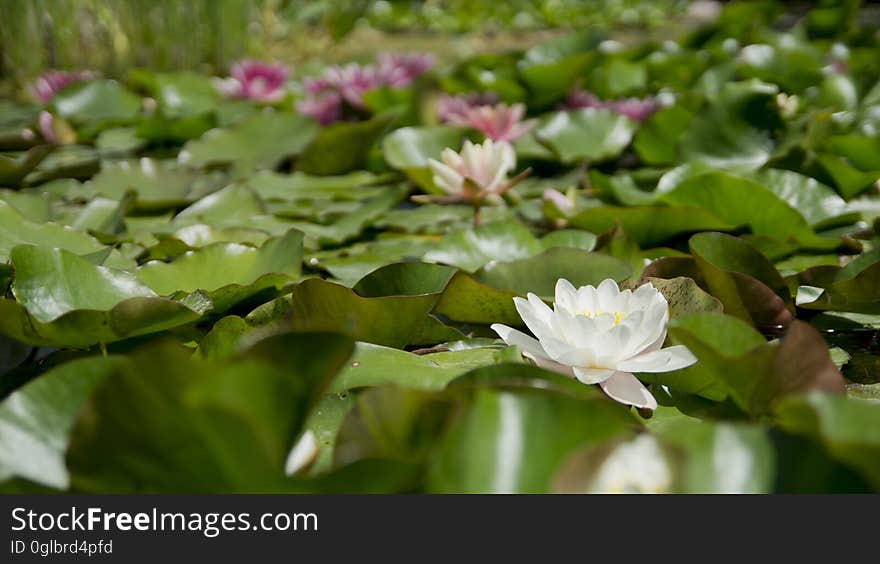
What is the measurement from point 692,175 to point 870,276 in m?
0.49

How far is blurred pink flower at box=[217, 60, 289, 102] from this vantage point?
2559mm

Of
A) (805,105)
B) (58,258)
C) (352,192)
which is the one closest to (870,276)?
(58,258)

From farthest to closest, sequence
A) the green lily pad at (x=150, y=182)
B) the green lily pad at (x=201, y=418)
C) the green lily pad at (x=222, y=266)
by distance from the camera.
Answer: the green lily pad at (x=150, y=182) < the green lily pad at (x=222, y=266) < the green lily pad at (x=201, y=418)

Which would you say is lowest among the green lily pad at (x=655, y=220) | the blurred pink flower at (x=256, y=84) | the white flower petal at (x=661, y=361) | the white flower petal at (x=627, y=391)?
the blurred pink flower at (x=256, y=84)

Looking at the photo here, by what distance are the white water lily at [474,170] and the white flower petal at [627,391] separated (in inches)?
25.2

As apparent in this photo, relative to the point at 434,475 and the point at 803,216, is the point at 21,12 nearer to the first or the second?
the point at 803,216

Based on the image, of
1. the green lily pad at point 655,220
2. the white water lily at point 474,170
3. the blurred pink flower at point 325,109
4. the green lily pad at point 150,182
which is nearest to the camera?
the green lily pad at point 655,220

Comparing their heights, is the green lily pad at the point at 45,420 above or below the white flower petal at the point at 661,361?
above

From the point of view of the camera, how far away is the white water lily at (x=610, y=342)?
0.73 meters

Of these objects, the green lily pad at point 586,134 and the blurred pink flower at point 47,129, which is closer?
the green lily pad at point 586,134

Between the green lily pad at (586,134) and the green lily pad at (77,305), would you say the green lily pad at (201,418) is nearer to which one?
the green lily pad at (77,305)

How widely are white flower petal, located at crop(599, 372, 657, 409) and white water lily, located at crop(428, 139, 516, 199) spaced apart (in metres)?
0.64

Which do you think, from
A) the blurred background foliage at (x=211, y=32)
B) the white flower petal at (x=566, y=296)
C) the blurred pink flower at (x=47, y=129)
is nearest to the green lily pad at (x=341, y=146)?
the blurred pink flower at (x=47, y=129)

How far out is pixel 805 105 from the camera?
2.17m
